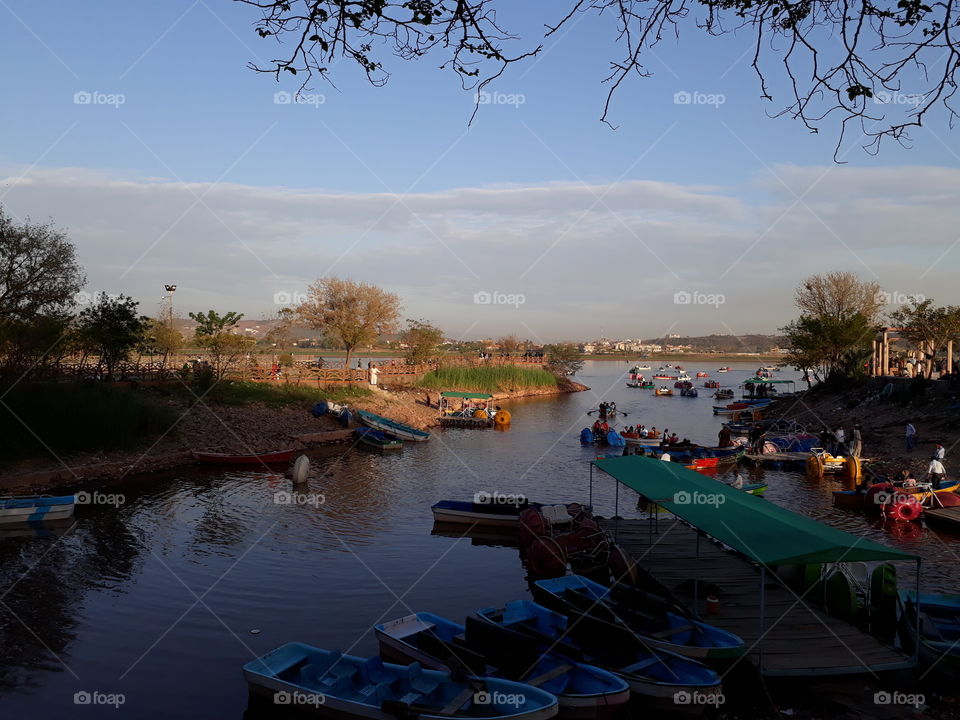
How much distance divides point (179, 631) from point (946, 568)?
61.5 ft

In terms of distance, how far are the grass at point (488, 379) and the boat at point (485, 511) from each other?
39953 mm

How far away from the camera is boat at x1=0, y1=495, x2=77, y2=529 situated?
64.1 ft

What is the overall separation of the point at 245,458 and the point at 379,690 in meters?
24.0

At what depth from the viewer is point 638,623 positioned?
11.6 meters

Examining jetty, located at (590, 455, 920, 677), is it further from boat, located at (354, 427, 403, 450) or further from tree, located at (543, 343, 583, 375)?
tree, located at (543, 343, 583, 375)

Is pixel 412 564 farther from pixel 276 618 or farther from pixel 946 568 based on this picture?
pixel 946 568

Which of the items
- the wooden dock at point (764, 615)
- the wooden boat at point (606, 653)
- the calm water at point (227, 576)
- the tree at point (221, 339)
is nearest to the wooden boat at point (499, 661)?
the wooden boat at point (606, 653)

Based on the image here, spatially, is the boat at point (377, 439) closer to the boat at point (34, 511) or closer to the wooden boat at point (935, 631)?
the boat at point (34, 511)

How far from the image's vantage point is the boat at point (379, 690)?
28.9 feet

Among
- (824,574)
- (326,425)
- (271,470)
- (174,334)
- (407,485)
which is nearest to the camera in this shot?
(824,574)

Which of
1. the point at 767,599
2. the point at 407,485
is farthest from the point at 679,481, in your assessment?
the point at 407,485

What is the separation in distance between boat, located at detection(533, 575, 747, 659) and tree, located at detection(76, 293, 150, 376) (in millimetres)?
32398

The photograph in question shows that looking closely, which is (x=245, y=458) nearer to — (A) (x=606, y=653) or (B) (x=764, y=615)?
(A) (x=606, y=653)

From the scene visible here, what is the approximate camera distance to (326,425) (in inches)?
1658
